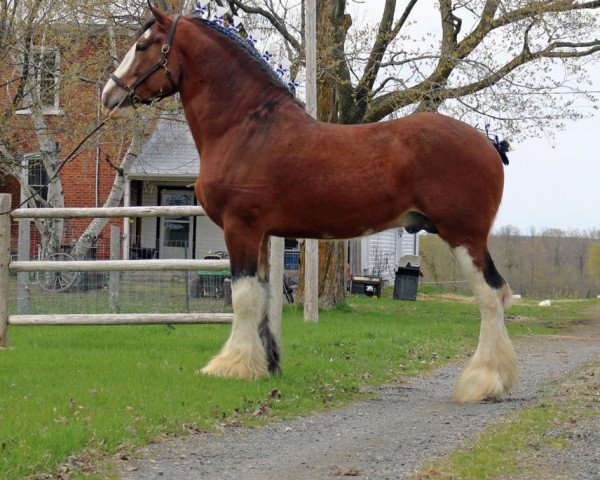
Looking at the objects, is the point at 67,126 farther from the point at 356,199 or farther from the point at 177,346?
the point at 356,199

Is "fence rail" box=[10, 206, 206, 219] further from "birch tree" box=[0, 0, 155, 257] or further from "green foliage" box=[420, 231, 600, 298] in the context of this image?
"green foliage" box=[420, 231, 600, 298]

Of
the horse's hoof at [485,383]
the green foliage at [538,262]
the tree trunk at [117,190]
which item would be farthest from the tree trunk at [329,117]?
the green foliage at [538,262]

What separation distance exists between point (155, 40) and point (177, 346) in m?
3.66

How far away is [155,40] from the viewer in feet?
25.8

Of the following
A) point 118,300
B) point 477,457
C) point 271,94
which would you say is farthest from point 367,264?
point 477,457

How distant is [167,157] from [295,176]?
60.6 feet

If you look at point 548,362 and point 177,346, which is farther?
point 548,362

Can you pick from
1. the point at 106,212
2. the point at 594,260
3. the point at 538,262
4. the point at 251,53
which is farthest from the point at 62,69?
the point at 594,260

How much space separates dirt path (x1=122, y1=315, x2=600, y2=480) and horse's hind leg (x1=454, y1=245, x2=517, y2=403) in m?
0.16

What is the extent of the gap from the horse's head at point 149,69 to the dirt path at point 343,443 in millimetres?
3208

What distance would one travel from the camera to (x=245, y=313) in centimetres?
750

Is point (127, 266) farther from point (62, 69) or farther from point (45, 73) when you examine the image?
point (45, 73)

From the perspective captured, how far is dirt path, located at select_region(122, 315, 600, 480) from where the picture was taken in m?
5.07

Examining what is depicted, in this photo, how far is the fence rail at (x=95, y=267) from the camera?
982 cm
